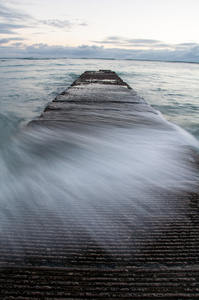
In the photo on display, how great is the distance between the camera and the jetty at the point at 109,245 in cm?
102

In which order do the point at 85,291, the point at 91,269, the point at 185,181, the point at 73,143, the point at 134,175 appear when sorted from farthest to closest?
the point at 73,143 → the point at 134,175 → the point at 185,181 → the point at 91,269 → the point at 85,291

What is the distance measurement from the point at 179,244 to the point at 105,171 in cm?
116

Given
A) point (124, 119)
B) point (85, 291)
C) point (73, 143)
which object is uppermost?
point (124, 119)

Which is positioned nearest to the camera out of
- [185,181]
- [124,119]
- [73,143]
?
[185,181]

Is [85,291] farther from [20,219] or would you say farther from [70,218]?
[20,219]

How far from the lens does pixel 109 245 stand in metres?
1.26

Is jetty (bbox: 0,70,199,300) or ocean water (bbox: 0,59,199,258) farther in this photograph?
ocean water (bbox: 0,59,199,258)

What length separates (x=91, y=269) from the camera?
43.6 inches

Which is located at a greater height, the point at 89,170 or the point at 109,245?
the point at 89,170

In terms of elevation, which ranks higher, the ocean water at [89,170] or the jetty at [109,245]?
the ocean water at [89,170]

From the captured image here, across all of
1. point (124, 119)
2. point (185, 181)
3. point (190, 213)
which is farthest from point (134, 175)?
point (124, 119)

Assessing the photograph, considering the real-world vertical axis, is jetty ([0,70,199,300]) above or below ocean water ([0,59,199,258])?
below

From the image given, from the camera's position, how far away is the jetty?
102 cm

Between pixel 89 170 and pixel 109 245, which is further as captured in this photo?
pixel 89 170
